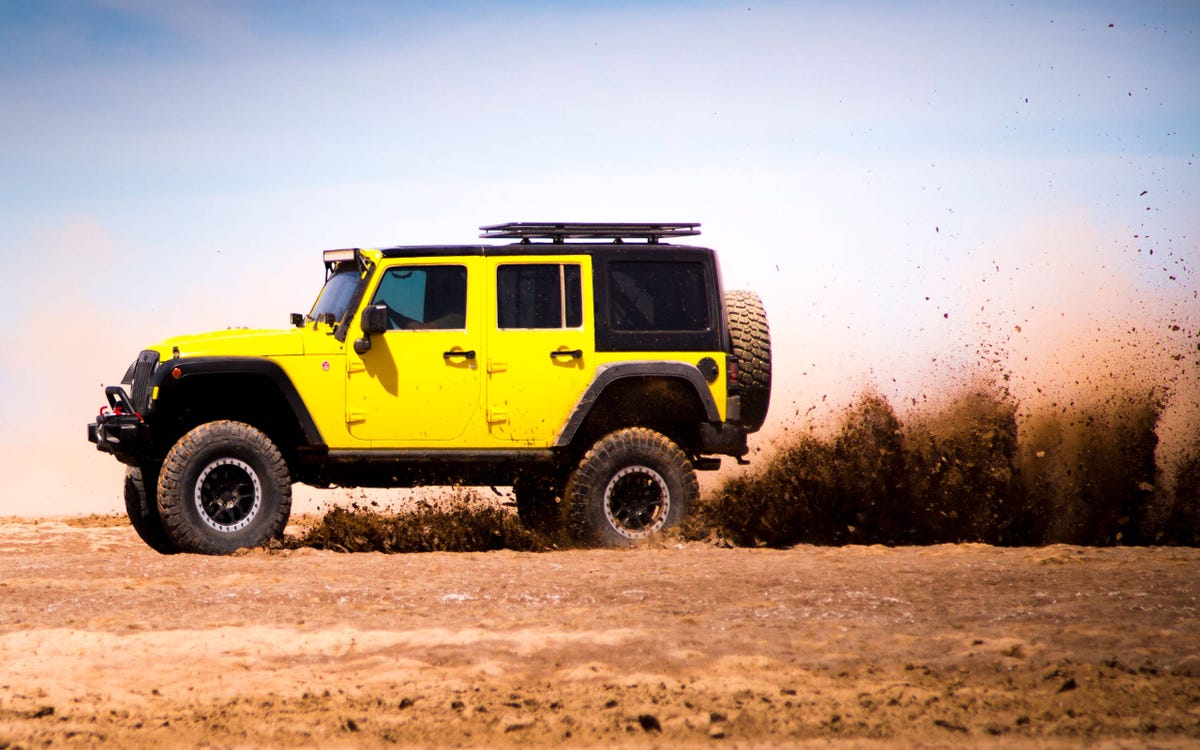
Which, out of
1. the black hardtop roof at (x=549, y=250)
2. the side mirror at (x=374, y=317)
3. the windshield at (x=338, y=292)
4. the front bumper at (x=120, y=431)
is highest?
the black hardtop roof at (x=549, y=250)

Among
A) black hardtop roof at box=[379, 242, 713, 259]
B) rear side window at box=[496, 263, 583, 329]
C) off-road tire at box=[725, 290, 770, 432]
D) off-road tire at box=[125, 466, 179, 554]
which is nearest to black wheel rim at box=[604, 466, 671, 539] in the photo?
off-road tire at box=[725, 290, 770, 432]

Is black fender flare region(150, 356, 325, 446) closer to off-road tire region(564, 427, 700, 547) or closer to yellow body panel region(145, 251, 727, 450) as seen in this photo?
yellow body panel region(145, 251, 727, 450)

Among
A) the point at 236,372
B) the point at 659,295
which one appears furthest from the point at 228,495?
the point at 659,295

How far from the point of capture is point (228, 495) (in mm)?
9758

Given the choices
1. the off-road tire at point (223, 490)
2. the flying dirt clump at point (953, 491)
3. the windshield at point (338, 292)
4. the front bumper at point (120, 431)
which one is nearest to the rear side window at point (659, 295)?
the flying dirt clump at point (953, 491)

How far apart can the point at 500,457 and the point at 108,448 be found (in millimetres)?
3003

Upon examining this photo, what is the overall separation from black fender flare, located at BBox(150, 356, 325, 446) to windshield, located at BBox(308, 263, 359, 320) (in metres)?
0.71

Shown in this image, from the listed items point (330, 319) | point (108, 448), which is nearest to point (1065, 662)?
point (330, 319)

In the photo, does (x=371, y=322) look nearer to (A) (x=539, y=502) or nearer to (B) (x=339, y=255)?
(B) (x=339, y=255)

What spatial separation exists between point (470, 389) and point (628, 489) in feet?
4.95

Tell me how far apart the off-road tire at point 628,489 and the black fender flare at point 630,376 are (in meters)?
0.26

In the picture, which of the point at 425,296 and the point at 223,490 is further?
the point at 425,296

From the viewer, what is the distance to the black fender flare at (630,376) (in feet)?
32.8

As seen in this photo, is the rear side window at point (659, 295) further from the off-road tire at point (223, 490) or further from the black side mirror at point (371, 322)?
the off-road tire at point (223, 490)
